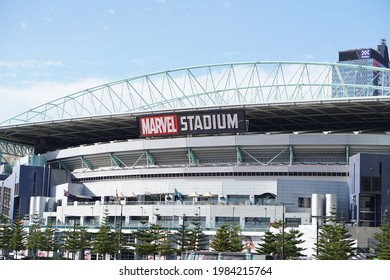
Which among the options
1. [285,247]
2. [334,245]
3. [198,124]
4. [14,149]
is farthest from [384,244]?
[14,149]

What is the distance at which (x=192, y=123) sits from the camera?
101250mm

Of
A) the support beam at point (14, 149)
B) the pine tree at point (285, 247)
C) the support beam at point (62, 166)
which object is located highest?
the support beam at point (14, 149)

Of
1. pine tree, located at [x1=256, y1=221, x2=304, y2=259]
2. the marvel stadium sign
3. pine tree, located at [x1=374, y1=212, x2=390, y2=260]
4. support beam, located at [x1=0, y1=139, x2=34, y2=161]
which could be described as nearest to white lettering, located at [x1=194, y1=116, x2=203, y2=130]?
the marvel stadium sign

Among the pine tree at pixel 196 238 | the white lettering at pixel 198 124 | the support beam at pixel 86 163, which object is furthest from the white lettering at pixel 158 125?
the pine tree at pixel 196 238

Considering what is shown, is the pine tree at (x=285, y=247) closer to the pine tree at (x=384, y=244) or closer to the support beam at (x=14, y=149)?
the pine tree at (x=384, y=244)

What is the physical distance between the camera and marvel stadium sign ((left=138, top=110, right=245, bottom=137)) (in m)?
98.9

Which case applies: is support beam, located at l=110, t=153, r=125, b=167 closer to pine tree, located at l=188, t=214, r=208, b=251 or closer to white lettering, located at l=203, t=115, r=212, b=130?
white lettering, located at l=203, t=115, r=212, b=130

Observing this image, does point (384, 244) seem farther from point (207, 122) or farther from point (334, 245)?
point (207, 122)

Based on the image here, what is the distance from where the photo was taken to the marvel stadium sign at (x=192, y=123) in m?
98.9

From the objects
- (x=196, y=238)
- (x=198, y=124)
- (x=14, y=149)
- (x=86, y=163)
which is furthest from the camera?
(x=14, y=149)

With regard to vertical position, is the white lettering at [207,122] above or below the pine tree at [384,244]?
above

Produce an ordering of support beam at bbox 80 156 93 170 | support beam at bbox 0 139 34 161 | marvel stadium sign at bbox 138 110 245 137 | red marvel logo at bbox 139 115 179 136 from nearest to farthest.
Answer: marvel stadium sign at bbox 138 110 245 137, red marvel logo at bbox 139 115 179 136, support beam at bbox 80 156 93 170, support beam at bbox 0 139 34 161

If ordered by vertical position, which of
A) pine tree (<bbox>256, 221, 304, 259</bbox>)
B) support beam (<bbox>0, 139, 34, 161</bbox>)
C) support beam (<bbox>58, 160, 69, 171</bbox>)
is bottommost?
pine tree (<bbox>256, 221, 304, 259</bbox>)
